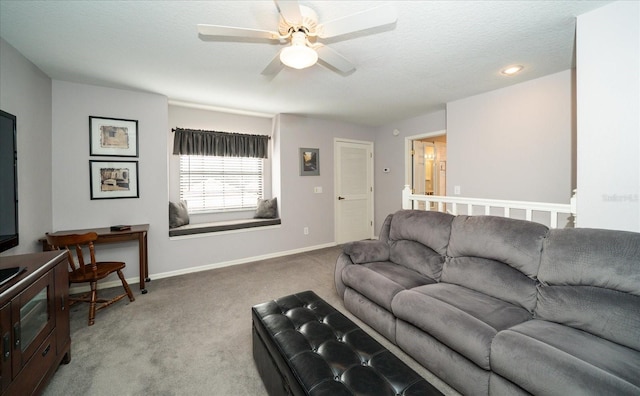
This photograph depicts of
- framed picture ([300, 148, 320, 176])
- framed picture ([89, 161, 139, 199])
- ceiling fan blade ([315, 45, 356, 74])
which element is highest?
ceiling fan blade ([315, 45, 356, 74])

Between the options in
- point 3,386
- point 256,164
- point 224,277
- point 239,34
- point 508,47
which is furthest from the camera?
point 256,164

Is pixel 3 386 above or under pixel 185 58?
under

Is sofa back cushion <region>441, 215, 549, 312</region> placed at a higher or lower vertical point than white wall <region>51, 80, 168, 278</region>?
lower

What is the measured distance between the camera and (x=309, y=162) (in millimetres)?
4762

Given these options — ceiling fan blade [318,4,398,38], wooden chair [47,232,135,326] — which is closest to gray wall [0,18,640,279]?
wooden chair [47,232,135,326]

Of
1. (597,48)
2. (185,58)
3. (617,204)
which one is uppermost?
(185,58)

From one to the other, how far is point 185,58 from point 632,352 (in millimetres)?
3670

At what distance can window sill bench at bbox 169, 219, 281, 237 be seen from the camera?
3.61 metres

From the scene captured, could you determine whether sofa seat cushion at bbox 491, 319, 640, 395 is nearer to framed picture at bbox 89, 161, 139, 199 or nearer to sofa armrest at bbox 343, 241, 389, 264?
sofa armrest at bbox 343, 241, 389, 264

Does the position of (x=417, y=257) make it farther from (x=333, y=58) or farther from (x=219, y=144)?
(x=219, y=144)

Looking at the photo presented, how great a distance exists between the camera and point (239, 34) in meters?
1.65

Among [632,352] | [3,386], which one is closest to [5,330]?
[3,386]

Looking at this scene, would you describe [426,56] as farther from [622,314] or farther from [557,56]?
[622,314]

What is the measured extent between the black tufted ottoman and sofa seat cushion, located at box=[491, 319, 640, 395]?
0.49 meters
